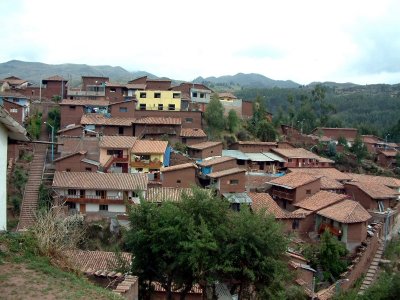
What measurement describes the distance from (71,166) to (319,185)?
20024 millimetres

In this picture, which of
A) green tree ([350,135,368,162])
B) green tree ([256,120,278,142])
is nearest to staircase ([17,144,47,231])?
green tree ([256,120,278,142])

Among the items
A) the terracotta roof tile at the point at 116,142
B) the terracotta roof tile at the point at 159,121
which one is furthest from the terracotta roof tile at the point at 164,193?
the terracotta roof tile at the point at 159,121

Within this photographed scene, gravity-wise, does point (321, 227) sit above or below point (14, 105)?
below

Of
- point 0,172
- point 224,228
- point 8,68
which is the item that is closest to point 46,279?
point 0,172

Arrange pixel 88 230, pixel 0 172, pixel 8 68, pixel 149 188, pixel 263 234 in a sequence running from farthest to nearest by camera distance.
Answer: pixel 8 68 < pixel 149 188 < pixel 88 230 < pixel 263 234 < pixel 0 172

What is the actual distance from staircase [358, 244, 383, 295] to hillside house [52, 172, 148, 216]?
15.7m

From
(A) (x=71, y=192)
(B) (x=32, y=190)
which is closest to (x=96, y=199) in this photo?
(A) (x=71, y=192)

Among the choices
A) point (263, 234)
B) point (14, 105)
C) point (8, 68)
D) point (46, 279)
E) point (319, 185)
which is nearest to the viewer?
point (46, 279)

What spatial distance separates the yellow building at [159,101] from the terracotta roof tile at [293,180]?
1354cm

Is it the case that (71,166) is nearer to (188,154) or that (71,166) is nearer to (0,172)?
(188,154)

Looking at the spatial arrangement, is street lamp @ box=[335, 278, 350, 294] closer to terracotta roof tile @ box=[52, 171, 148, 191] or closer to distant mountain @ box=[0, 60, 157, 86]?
terracotta roof tile @ box=[52, 171, 148, 191]

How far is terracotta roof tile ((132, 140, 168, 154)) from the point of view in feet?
115

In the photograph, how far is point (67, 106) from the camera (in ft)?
135

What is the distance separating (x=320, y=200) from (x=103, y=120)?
20268 millimetres
